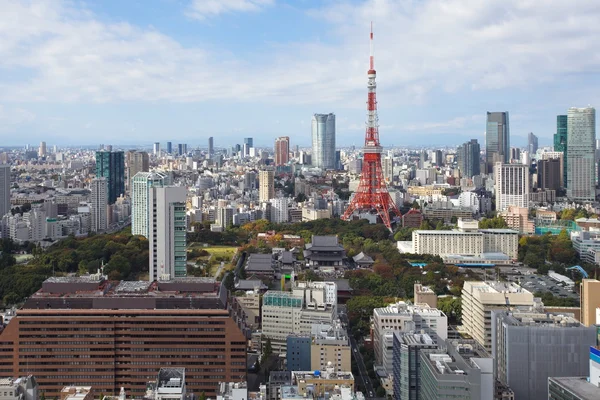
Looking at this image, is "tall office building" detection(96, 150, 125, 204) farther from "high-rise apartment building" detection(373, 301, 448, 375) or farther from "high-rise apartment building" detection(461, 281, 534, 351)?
"high-rise apartment building" detection(461, 281, 534, 351)

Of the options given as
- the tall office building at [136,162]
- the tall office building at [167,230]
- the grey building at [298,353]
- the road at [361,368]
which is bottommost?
the road at [361,368]

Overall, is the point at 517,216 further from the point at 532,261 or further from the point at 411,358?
the point at 411,358

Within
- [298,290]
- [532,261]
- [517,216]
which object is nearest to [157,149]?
[517,216]

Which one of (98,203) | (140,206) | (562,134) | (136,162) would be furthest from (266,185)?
(562,134)

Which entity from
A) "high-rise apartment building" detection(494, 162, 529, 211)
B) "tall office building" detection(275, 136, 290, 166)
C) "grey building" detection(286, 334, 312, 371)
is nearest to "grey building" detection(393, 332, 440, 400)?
"grey building" detection(286, 334, 312, 371)

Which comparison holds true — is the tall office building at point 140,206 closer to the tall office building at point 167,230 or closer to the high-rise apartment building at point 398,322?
the tall office building at point 167,230

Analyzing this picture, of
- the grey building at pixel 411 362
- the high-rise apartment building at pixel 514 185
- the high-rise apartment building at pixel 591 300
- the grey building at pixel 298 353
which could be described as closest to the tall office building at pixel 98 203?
the high-rise apartment building at pixel 514 185
